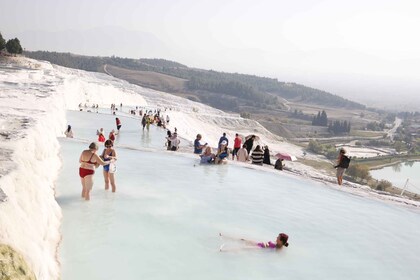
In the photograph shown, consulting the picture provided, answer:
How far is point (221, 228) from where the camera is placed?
7684 mm

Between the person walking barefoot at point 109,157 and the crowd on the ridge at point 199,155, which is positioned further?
the person walking barefoot at point 109,157

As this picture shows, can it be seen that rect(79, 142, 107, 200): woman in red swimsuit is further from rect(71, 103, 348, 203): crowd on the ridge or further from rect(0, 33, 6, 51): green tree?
rect(0, 33, 6, 51): green tree

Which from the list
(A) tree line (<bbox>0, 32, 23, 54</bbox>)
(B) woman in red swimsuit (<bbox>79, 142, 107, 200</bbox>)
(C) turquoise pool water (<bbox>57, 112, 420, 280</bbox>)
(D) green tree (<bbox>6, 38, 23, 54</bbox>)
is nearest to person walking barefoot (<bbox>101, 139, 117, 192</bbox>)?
(C) turquoise pool water (<bbox>57, 112, 420, 280</bbox>)

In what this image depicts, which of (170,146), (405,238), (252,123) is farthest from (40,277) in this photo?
(252,123)

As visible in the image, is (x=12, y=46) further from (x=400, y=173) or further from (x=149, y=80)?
(x=149, y=80)

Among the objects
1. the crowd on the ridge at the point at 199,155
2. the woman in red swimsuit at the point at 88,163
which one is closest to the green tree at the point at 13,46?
the crowd on the ridge at the point at 199,155

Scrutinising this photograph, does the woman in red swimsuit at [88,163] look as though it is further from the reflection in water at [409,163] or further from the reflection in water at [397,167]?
the reflection in water at [409,163]

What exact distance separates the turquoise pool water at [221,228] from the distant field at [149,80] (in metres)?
160

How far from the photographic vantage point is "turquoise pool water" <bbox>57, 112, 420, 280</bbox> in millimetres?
6180

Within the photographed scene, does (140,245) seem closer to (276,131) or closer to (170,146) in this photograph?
(170,146)

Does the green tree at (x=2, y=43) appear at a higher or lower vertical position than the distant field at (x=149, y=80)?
lower

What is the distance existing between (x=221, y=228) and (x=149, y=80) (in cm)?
17376

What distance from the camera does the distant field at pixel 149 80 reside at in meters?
171

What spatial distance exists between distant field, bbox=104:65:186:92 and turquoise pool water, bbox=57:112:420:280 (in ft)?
524
